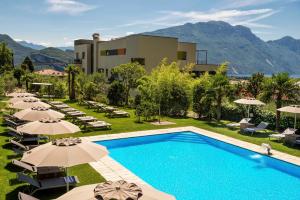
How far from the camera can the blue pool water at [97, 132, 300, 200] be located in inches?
411

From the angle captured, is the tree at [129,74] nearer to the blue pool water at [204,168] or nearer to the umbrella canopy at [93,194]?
the blue pool water at [204,168]

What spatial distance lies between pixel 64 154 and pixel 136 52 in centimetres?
2915

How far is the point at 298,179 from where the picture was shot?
38.9 feet

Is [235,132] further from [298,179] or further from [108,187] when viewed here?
[108,187]

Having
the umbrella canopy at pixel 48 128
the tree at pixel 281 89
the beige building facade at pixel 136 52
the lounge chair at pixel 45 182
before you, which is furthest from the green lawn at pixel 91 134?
the beige building facade at pixel 136 52

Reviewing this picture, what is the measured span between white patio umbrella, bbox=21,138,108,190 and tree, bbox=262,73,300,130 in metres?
14.3

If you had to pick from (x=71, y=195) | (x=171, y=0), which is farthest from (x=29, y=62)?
(x=71, y=195)

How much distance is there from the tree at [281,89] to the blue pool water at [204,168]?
5356 millimetres

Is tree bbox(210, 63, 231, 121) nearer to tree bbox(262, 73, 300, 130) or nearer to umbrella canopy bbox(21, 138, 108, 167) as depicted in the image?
tree bbox(262, 73, 300, 130)

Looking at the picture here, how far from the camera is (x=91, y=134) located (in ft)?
53.7

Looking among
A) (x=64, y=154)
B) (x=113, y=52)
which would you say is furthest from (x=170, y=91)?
(x=113, y=52)

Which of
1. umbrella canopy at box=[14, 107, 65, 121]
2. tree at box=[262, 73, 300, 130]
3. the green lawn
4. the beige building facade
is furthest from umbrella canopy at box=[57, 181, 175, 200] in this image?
the beige building facade

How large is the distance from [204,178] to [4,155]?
8.11 meters

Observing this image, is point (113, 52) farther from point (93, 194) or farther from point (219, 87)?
point (93, 194)
